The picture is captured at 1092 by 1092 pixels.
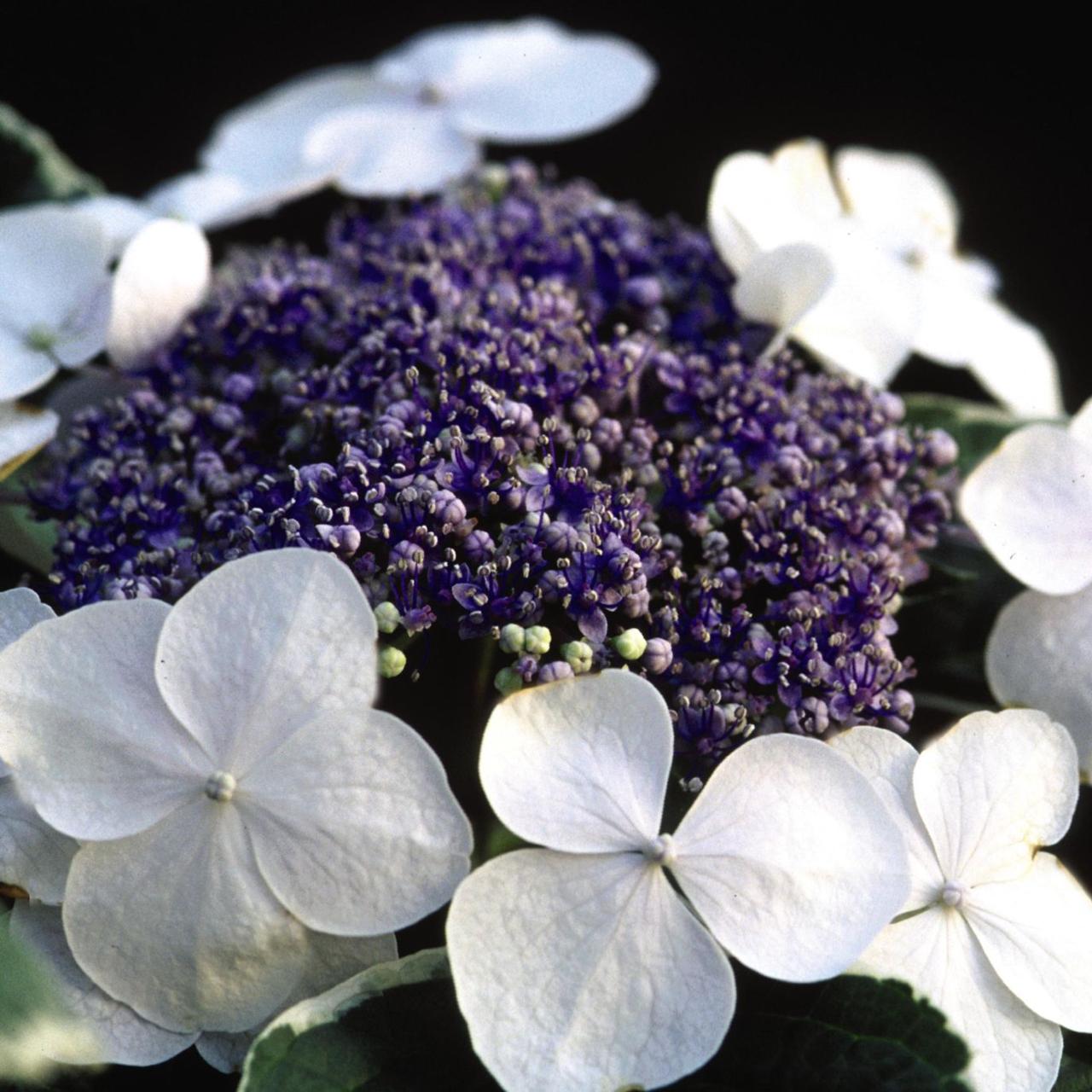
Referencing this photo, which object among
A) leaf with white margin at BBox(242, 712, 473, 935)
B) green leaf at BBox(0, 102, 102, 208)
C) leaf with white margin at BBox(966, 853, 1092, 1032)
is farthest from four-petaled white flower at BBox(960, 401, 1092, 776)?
green leaf at BBox(0, 102, 102, 208)

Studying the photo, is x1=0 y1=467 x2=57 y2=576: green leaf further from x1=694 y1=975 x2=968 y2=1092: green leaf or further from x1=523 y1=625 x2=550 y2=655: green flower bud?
x1=694 y1=975 x2=968 y2=1092: green leaf

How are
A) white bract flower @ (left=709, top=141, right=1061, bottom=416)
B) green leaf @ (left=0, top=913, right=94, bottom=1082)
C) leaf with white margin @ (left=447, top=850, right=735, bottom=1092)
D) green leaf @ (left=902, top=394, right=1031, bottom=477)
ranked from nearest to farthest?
green leaf @ (left=0, top=913, right=94, bottom=1082) → leaf with white margin @ (left=447, top=850, right=735, bottom=1092) → white bract flower @ (left=709, top=141, right=1061, bottom=416) → green leaf @ (left=902, top=394, right=1031, bottom=477)

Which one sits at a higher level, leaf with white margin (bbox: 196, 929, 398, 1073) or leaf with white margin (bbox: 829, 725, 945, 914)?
leaf with white margin (bbox: 829, 725, 945, 914)

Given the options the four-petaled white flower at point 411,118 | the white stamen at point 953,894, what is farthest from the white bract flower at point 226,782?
the four-petaled white flower at point 411,118

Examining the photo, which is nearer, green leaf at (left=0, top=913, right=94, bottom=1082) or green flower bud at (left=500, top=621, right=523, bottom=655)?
green leaf at (left=0, top=913, right=94, bottom=1082)

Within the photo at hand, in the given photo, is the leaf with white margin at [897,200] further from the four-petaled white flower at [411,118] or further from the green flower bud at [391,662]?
the green flower bud at [391,662]

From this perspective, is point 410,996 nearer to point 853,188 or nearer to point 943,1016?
point 943,1016

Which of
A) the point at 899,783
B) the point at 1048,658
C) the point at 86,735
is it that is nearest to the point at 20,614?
the point at 86,735
